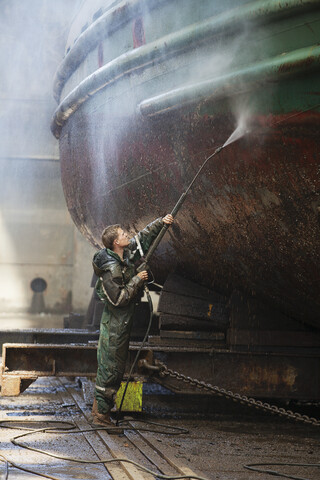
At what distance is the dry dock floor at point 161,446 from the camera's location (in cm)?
292

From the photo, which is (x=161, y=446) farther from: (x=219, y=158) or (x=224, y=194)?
(x=219, y=158)

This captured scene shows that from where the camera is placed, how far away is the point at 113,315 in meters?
3.79

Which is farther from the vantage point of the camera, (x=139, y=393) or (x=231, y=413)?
(x=231, y=413)

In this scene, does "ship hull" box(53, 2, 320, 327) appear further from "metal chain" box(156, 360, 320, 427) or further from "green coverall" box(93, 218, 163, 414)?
"metal chain" box(156, 360, 320, 427)

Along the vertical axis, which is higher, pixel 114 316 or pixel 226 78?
pixel 226 78

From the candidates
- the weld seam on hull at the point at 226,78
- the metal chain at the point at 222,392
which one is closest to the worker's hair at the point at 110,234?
the weld seam on hull at the point at 226,78

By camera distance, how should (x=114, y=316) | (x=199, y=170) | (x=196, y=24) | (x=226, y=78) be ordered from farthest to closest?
1. (x=114, y=316)
2. (x=199, y=170)
3. (x=196, y=24)
4. (x=226, y=78)

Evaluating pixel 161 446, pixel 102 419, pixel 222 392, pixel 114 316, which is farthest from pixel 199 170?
pixel 102 419

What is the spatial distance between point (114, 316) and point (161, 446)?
82 cm

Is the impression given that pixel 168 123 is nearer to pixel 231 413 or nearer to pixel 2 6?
pixel 231 413

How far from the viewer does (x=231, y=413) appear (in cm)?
476

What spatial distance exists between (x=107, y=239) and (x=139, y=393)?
111cm

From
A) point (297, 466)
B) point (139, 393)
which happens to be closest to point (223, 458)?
point (297, 466)

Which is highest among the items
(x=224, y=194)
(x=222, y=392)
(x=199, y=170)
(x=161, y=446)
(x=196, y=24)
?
(x=196, y=24)
